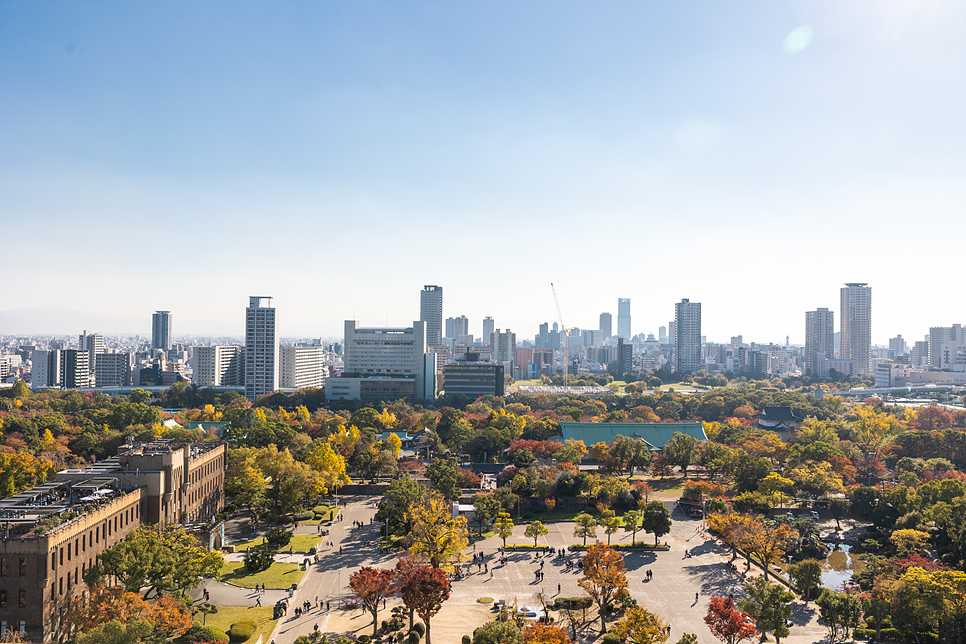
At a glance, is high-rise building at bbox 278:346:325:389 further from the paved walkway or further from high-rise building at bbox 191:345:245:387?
the paved walkway

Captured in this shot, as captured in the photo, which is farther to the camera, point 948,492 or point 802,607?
point 948,492

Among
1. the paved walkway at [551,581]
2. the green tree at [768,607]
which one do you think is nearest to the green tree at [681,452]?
the paved walkway at [551,581]

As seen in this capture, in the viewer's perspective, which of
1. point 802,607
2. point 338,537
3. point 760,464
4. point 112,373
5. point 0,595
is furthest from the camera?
point 112,373

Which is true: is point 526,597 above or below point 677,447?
below

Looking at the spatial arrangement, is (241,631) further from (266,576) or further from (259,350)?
(259,350)

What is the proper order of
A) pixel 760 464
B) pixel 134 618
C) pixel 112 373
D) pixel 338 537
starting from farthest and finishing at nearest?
pixel 112 373
pixel 760 464
pixel 338 537
pixel 134 618

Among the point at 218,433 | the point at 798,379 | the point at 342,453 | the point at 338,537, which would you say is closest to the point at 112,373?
the point at 218,433

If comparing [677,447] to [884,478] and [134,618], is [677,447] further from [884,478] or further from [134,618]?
[134,618]
